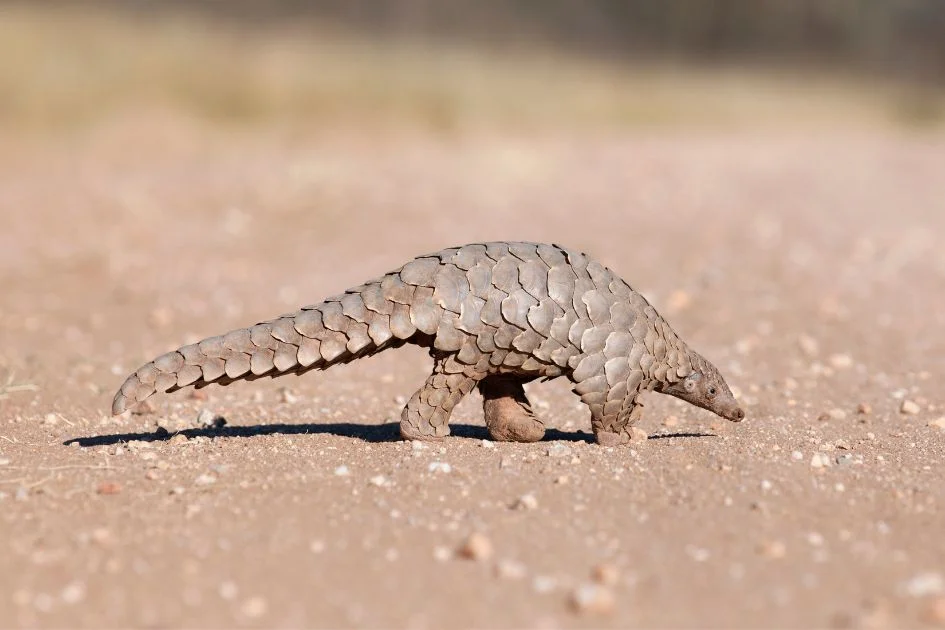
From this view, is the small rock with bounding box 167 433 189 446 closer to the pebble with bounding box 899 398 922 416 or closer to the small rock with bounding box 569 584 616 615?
the small rock with bounding box 569 584 616 615

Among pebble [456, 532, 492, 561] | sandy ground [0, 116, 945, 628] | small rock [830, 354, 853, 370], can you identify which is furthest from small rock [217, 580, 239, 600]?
small rock [830, 354, 853, 370]

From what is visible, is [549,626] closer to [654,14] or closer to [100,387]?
[100,387]

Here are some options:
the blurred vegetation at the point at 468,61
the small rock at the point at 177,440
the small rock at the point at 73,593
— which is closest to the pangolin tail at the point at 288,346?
the small rock at the point at 177,440

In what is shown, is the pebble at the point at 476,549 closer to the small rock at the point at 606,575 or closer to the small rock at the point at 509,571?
the small rock at the point at 509,571

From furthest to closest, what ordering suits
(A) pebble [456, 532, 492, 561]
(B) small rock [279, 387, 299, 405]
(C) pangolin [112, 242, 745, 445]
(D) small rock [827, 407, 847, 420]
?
(B) small rock [279, 387, 299, 405] < (D) small rock [827, 407, 847, 420] < (C) pangolin [112, 242, 745, 445] < (A) pebble [456, 532, 492, 561]

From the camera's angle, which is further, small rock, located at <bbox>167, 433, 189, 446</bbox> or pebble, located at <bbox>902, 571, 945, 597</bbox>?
small rock, located at <bbox>167, 433, 189, 446</bbox>

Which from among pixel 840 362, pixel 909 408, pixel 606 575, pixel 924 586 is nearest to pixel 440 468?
pixel 606 575

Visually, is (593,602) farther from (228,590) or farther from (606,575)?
(228,590)
